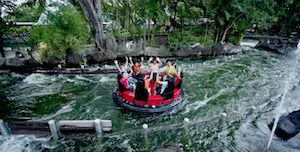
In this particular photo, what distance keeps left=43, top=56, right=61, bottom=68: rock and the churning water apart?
2289mm

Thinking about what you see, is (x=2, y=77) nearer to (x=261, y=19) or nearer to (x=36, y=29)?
(x=36, y=29)

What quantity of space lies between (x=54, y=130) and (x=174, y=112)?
4172mm

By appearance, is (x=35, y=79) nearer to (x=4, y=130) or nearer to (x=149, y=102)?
(x=4, y=130)

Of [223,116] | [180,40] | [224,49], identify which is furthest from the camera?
[224,49]

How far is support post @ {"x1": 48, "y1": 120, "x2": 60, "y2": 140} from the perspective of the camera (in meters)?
4.41

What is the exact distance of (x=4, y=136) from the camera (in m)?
4.67

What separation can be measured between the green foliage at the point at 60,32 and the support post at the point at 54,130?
7881 millimetres

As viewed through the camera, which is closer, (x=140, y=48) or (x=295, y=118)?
(x=295, y=118)

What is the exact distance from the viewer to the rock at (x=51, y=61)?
11.7 meters

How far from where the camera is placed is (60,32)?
10648mm

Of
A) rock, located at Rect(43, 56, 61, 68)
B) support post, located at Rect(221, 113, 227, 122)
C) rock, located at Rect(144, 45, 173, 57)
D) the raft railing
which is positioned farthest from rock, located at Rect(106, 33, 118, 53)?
support post, located at Rect(221, 113, 227, 122)

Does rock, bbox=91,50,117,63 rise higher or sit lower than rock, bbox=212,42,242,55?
lower

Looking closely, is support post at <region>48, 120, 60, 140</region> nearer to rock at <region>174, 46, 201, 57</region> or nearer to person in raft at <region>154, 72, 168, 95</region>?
person in raft at <region>154, 72, 168, 95</region>

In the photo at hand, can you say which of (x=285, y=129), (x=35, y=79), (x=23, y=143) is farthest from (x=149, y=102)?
(x=35, y=79)
